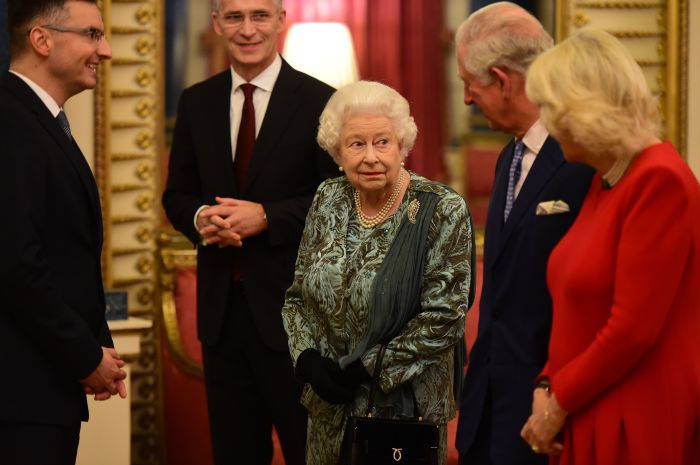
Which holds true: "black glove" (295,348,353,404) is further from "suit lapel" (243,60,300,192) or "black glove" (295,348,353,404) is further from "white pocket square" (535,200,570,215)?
"suit lapel" (243,60,300,192)

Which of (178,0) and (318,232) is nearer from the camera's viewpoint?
(318,232)

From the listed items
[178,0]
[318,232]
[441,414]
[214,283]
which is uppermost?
[178,0]

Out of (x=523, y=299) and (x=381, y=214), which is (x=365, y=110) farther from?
(x=523, y=299)

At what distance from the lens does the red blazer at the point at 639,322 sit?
7.16 ft

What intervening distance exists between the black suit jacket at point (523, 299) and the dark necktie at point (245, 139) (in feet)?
3.94

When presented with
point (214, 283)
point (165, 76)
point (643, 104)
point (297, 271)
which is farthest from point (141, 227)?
point (643, 104)

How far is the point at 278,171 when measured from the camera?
3564mm

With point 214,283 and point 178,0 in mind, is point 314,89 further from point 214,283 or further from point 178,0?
point 178,0

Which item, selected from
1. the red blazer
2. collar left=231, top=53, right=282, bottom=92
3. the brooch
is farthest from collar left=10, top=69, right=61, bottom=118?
the red blazer

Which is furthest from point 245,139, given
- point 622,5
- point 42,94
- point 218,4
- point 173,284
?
point 622,5

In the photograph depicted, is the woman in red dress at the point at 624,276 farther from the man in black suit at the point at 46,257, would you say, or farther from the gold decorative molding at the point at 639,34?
the gold decorative molding at the point at 639,34

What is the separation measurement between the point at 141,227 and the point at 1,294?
2254mm

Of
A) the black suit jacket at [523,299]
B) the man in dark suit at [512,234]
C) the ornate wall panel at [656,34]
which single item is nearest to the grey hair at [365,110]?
the man in dark suit at [512,234]

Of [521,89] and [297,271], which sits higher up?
[521,89]
